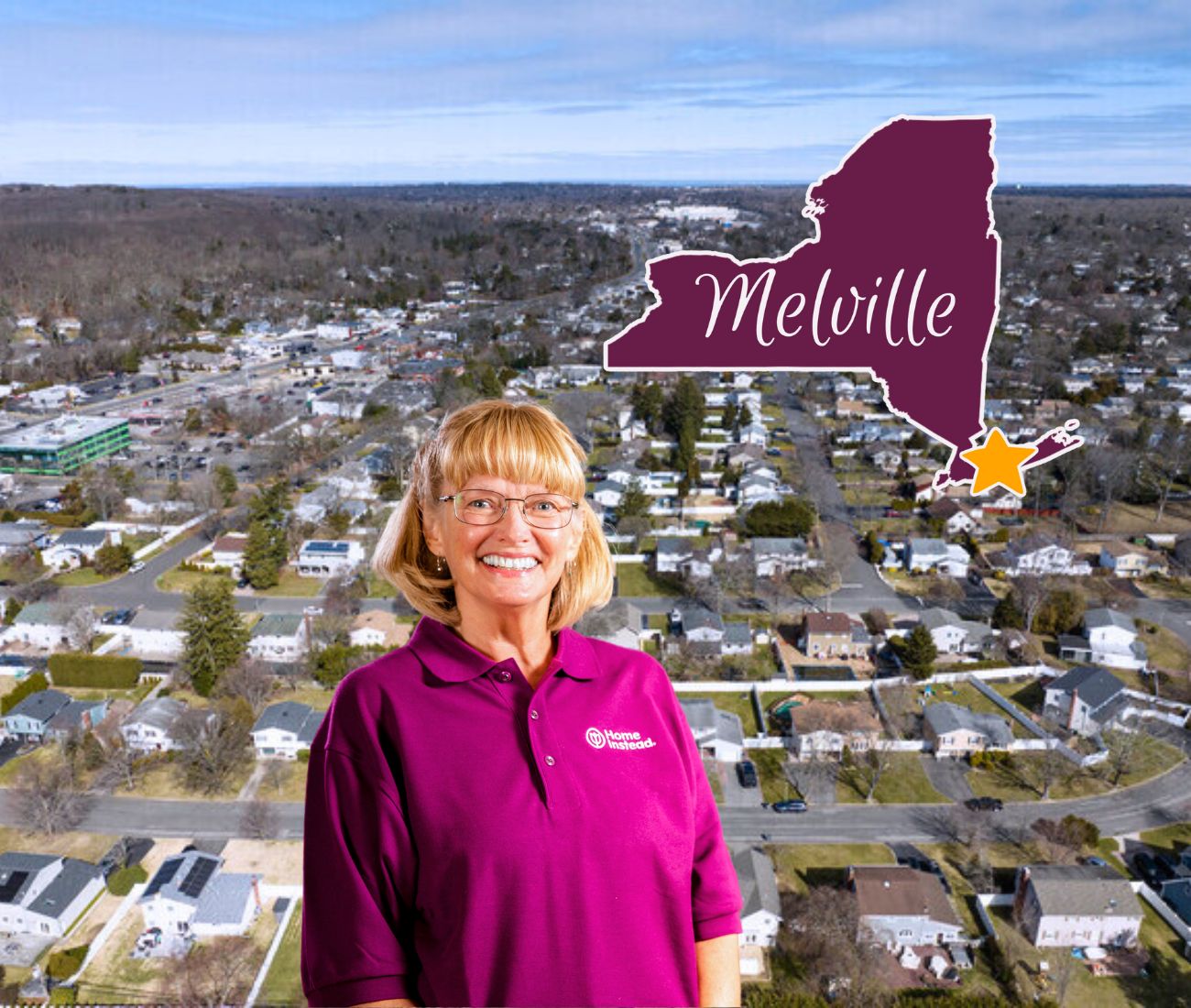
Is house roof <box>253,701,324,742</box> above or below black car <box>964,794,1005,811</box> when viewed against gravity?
above

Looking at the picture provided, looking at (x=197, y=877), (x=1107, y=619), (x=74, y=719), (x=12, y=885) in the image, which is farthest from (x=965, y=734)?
(x=74, y=719)

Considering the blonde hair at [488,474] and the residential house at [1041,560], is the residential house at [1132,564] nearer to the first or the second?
the residential house at [1041,560]

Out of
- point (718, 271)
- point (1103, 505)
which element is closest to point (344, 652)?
point (718, 271)

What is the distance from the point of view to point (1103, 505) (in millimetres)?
14555

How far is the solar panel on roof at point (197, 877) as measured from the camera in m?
6.42

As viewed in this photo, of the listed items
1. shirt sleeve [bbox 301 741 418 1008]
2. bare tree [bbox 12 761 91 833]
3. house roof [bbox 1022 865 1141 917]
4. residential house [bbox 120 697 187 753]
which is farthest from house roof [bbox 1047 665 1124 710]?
shirt sleeve [bbox 301 741 418 1008]

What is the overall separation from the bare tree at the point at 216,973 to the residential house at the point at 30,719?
12.3 feet

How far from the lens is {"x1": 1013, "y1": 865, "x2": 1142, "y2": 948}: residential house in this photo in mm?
6316

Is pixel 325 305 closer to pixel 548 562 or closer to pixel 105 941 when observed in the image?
pixel 105 941

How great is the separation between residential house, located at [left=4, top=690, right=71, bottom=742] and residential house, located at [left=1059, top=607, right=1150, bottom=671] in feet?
34.4

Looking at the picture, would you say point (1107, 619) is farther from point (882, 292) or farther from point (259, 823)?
point (882, 292)

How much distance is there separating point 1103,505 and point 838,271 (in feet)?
47.2

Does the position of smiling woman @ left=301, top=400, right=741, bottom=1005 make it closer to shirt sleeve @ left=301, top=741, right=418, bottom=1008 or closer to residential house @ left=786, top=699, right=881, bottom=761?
shirt sleeve @ left=301, top=741, right=418, bottom=1008

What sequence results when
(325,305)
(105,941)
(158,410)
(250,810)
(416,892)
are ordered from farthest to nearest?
(325,305)
(158,410)
(250,810)
(105,941)
(416,892)
